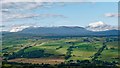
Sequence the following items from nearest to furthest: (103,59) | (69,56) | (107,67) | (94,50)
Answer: (107,67), (103,59), (69,56), (94,50)

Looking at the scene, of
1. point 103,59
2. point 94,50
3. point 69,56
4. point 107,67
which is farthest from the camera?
point 94,50

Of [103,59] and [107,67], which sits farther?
[103,59]

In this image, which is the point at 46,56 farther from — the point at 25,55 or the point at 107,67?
the point at 107,67

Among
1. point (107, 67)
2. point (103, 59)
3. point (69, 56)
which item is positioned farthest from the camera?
point (69, 56)

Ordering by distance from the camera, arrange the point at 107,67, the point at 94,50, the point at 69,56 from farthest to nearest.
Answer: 1. the point at 94,50
2. the point at 69,56
3. the point at 107,67

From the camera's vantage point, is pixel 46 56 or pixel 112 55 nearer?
pixel 112 55

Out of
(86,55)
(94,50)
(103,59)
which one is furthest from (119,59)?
(94,50)

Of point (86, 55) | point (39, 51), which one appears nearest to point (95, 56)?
point (86, 55)

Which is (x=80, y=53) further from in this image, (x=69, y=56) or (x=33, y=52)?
(x=33, y=52)

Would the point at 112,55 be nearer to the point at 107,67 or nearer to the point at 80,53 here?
the point at 80,53
